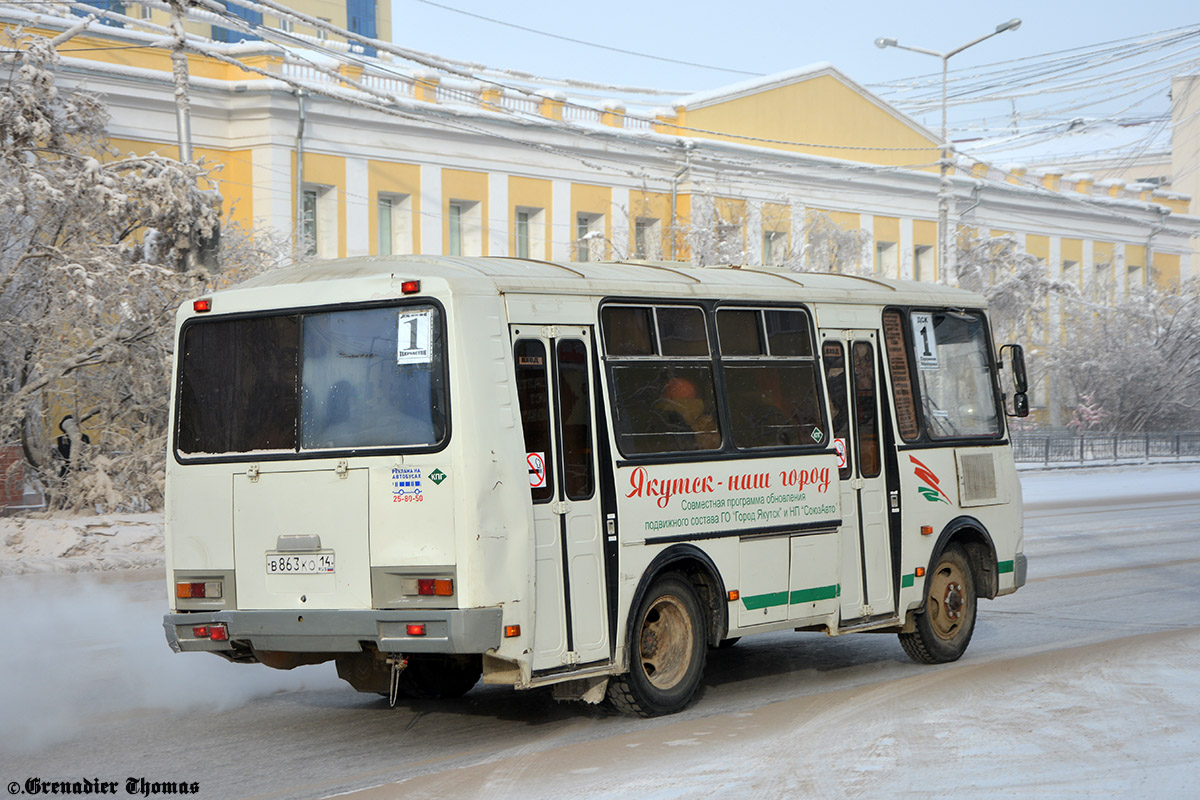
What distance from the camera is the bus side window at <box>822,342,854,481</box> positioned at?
10578mm

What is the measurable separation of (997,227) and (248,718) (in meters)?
52.8

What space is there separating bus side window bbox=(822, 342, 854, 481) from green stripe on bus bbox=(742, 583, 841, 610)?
2.64ft

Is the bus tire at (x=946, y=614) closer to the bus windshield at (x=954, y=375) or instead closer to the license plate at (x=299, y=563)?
the bus windshield at (x=954, y=375)

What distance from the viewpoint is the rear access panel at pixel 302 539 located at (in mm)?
8141

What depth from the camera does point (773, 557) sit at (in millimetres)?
9898

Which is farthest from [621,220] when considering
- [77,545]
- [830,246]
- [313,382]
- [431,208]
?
[313,382]

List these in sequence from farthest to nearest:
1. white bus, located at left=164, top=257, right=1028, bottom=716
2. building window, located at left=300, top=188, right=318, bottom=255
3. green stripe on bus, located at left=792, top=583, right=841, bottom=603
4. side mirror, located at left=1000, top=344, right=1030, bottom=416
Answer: building window, located at left=300, top=188, right=318, bottom=255, side mirror, located at left=1000, top=344, right=1030, bottom=416, green stripe on bus, located at left=792, top=583, right=841, bottom=603, white bus, located at left=164, top=257, right=1028, bottom=716

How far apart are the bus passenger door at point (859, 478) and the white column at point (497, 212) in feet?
106

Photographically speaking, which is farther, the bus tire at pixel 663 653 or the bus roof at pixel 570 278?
the bus tire at pixel 663 653

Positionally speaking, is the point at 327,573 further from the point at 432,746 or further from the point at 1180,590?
the point at 1180,590

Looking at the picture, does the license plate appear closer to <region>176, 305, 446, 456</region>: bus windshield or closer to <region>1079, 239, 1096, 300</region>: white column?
<region>176, 305, 446, 456</region>: bus windshield

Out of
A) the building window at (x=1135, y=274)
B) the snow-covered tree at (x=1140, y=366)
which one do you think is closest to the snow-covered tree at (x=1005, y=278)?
the snow-covered tree at (x=1140, y=366)

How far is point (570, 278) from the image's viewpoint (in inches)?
351

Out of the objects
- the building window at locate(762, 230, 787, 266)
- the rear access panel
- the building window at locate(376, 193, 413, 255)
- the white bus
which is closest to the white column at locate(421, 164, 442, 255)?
the building window at locate(376, 193, 413, 255)
